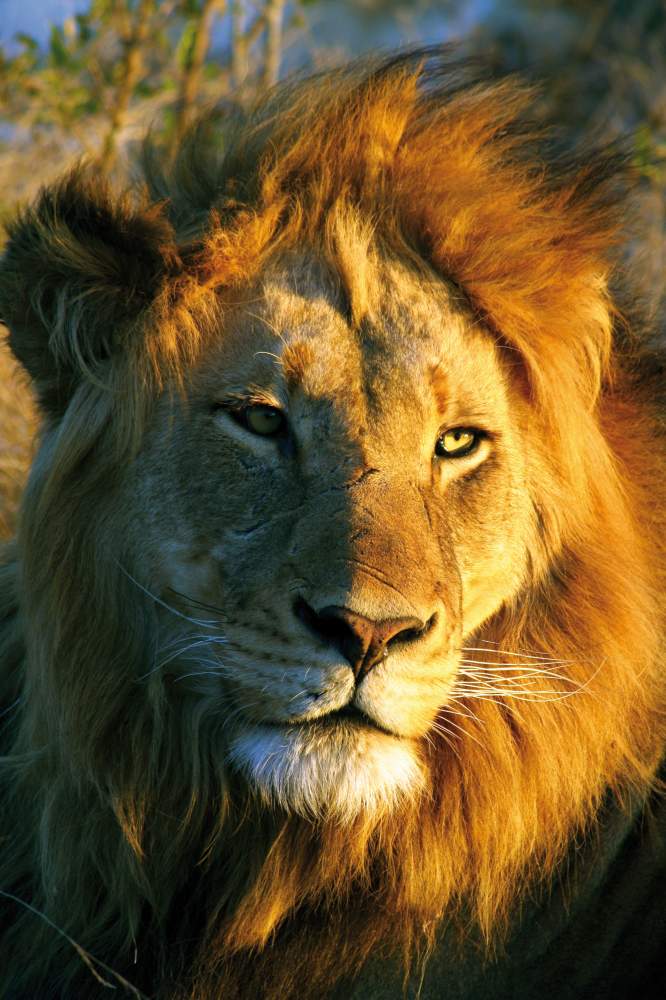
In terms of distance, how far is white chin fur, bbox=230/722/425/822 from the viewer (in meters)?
2.34

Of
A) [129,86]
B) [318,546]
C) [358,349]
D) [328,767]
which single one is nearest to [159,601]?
[318,546]

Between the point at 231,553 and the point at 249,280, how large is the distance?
58cm

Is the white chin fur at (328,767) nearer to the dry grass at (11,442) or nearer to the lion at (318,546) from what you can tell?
the lion at (318,546)

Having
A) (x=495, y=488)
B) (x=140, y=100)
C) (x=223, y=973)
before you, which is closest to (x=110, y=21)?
(x=140, y=100)

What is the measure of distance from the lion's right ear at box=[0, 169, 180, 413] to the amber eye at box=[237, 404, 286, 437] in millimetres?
300

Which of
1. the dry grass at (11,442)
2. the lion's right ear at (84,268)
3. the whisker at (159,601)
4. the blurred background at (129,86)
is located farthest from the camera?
the blurred background at (129,86)

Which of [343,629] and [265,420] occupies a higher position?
[265,420]

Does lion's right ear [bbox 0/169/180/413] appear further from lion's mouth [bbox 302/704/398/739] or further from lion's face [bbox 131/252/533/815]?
lion's mouth [bbox 302/704/398/739]

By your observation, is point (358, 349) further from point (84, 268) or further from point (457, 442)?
point (84, 268)

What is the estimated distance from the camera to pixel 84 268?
265 cm

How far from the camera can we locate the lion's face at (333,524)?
2334 millimetres

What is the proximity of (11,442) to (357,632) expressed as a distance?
10.3ft

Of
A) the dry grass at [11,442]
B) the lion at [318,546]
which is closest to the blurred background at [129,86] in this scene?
the dry grass at [11,442]

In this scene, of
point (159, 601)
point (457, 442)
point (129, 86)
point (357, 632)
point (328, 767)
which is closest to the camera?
point (357, 632)
